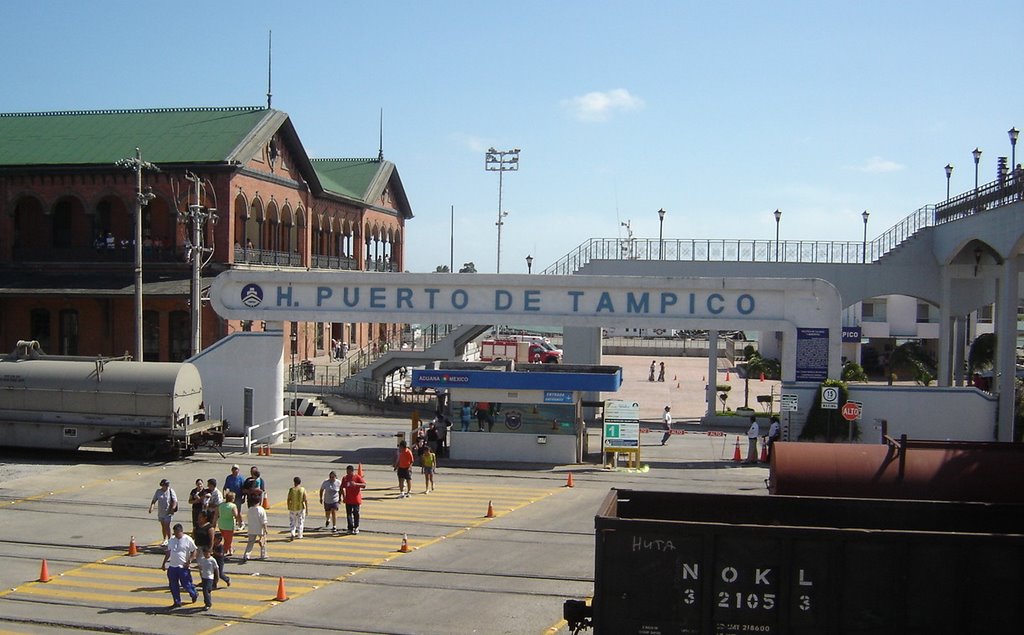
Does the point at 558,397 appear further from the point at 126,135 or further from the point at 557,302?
the point at 126,135

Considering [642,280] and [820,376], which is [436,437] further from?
[820,376]

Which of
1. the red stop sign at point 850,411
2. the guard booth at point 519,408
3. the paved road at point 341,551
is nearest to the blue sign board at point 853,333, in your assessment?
the paved road at point 341,551

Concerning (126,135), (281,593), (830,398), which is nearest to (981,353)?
(830,398)

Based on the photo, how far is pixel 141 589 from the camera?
1656cm

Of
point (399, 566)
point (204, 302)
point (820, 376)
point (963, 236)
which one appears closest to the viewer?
point (399, 566)

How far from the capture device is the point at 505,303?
31.6m

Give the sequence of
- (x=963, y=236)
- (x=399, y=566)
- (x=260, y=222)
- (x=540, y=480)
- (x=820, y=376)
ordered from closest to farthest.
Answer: (x=399, y=566) < (x=540, y=480) < (x=820, y=376) < (x=963, y=236) < (x=260, y=222)

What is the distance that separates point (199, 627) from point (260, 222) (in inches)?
1531

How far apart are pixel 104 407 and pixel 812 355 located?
2159 centimetres

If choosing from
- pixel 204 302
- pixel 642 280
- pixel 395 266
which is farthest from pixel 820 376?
pixel 395 266

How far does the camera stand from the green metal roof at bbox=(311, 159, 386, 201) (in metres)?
65.2

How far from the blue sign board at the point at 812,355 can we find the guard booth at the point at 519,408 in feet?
18.1

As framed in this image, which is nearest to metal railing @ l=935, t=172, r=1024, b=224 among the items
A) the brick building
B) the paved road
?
the paved road

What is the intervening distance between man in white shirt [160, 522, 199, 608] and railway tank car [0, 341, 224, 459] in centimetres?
1478
